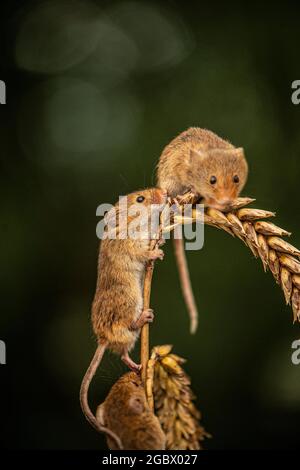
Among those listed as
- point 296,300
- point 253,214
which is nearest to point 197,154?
point 253,214

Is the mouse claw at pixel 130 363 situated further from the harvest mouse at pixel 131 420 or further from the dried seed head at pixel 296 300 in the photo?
the dried seed head at pixel 296 300

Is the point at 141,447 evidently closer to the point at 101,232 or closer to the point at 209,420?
the point at 101,232

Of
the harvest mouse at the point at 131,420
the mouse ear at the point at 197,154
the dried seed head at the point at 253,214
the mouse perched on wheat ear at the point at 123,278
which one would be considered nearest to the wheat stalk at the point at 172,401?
the harvest mouse at the point at 131,420

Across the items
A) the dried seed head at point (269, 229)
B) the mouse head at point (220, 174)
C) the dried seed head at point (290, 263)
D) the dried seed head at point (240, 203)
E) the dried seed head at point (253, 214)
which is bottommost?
the dried seed head at point (290, 263)

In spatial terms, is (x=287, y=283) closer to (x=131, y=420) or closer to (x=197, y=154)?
(x=131, y=420)

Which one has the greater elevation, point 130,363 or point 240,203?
point 240,203

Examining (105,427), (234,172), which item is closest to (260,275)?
(234,172)

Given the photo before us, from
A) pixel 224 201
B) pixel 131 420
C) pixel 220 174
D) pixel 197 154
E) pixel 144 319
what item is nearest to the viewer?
pixel 131 420

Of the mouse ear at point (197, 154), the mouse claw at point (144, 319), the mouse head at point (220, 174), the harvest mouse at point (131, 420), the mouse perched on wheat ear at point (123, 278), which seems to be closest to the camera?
the harvest mouse at point (131, 420)
